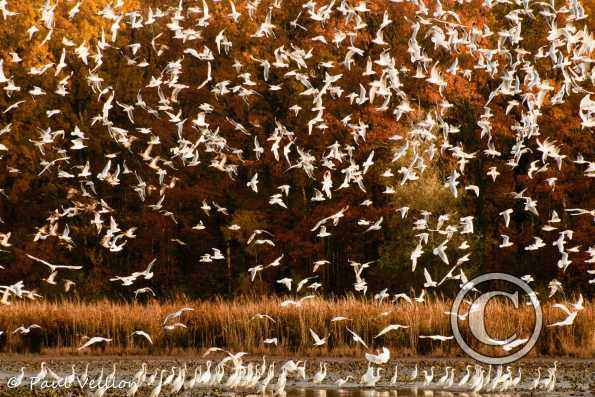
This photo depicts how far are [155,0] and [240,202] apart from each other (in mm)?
12700

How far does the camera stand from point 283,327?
133 feet

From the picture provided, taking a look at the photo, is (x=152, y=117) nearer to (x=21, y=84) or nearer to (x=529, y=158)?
(x=21, y=84)

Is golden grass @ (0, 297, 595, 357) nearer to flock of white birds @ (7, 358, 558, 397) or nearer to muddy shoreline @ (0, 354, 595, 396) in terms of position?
muddy shoreline @ (0, 354, 595, 396)

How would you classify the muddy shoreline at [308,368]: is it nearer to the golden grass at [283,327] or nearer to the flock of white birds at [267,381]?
the flock of white birds at [267,381]

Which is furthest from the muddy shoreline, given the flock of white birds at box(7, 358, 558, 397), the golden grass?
the golden grass

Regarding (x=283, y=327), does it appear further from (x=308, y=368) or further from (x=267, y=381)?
(x=267, y=381)

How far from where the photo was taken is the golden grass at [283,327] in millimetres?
39281

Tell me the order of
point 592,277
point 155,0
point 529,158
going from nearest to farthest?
point 592,277 → point 529,158 → point 155,0

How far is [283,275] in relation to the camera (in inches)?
2397

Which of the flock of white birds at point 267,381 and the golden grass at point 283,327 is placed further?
the golden grass at point 283,327

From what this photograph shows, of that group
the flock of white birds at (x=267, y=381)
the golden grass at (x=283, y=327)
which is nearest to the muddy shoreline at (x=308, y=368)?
the flock of white birds at (x=267, y=381)

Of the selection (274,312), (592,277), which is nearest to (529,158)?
(592,277)

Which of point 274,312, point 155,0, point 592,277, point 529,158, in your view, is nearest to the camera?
point 274,312

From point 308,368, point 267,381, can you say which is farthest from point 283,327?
point 267,381
